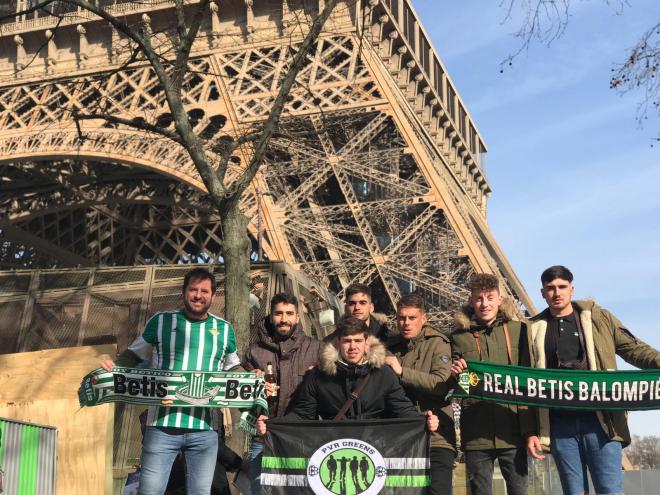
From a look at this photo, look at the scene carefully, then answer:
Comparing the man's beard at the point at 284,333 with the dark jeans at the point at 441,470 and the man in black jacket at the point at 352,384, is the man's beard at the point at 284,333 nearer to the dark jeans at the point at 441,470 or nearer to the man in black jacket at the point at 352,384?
the man in black jacket at the point at 352,384

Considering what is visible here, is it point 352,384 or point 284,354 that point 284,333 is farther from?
point 352,384

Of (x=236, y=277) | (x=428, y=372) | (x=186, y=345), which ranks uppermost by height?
(x=236, y=277)

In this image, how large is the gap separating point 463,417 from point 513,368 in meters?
0.48

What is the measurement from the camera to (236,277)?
998 centimetres

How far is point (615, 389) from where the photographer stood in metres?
6.70

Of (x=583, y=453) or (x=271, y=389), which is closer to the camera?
(x=583, y=453)

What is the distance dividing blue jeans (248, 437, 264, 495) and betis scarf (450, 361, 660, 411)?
138cm

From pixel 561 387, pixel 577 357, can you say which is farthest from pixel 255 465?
pixel 577 357

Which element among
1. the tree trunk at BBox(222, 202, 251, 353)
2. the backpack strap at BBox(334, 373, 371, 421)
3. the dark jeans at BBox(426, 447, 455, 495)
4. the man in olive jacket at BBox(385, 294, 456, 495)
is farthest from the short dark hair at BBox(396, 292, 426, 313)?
the tree trunk at BBox(222, 202, 251, 353)

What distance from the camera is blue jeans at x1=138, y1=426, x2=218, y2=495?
20.7 feet

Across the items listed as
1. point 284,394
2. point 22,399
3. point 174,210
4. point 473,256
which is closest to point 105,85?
point 174,210

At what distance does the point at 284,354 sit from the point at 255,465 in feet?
2.61

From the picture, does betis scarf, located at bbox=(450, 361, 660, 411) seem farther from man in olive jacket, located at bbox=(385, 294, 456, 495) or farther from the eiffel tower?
the eiffel tower

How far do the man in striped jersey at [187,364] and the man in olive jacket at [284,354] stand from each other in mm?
452
